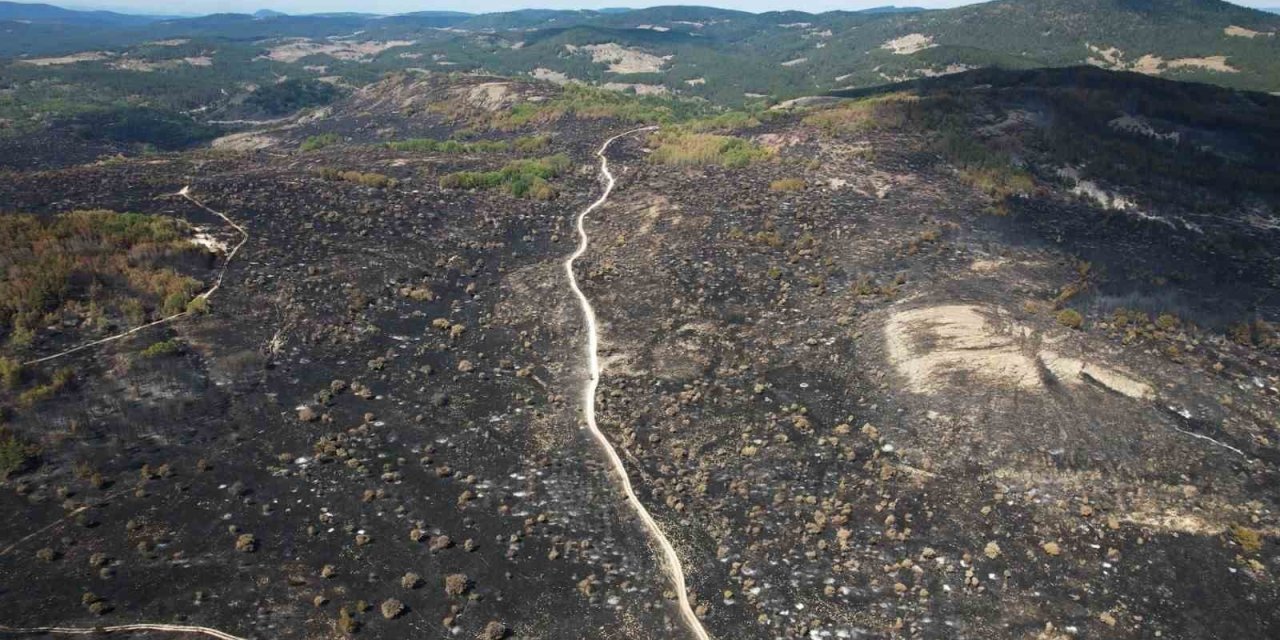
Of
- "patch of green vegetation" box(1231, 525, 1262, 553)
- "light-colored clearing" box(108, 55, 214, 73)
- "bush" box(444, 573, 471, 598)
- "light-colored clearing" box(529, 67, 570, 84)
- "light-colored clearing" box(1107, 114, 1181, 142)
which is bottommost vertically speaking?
"bush" box(444, 573, 471, 598)

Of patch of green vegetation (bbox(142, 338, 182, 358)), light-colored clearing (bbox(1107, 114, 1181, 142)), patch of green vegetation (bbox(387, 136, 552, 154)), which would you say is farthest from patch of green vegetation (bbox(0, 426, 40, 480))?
light-colored clearing (bbox(1107, 114, 1181, 142))

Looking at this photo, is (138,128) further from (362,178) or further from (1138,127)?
(1138,127)

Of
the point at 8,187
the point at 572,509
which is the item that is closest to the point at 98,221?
the point at 8,187

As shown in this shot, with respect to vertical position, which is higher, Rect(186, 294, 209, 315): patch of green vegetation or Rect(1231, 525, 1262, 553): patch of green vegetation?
Rect(186, 294, 209, 315): patch of green vegetation

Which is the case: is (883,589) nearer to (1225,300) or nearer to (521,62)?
(1225,300)

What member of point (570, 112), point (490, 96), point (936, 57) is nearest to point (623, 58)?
point (936, 57)

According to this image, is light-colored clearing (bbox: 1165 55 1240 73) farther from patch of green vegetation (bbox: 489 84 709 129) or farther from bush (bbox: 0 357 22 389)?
bush (bbox: 0 357 22 389)

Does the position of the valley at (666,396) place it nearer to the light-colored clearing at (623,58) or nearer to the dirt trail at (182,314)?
the dirt trail at (182,314)
